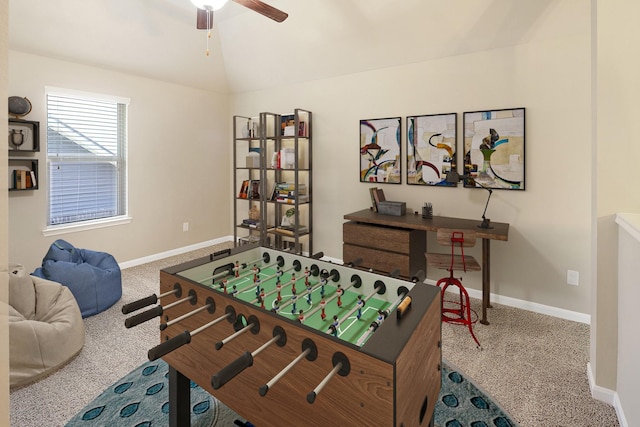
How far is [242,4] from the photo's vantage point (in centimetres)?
243

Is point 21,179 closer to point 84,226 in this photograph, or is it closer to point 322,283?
point 84,226

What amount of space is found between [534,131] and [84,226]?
4.76 metres

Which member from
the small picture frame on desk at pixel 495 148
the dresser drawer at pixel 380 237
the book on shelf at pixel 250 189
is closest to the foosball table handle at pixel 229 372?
the dresser drawer at pixel 380 237

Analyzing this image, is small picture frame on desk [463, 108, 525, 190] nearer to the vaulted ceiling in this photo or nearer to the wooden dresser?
the vaulted ceiling

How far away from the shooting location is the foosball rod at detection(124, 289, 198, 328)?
45.1 inches

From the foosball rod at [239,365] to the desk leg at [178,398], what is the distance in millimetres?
654

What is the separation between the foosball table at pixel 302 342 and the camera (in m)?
0.94

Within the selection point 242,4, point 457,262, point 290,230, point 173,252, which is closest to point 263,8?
point 242,4

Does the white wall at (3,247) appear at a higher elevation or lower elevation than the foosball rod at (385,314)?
higher

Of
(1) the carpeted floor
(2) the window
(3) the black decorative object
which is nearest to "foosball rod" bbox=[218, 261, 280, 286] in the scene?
(1) the carpeted floor

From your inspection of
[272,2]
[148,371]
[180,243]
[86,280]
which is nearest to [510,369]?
[148,371]

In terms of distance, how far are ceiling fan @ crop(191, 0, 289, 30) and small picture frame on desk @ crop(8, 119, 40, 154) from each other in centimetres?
201

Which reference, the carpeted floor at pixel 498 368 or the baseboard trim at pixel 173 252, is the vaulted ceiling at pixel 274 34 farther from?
the carpeted floor at pixel 498 368

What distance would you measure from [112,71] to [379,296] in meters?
4.23
